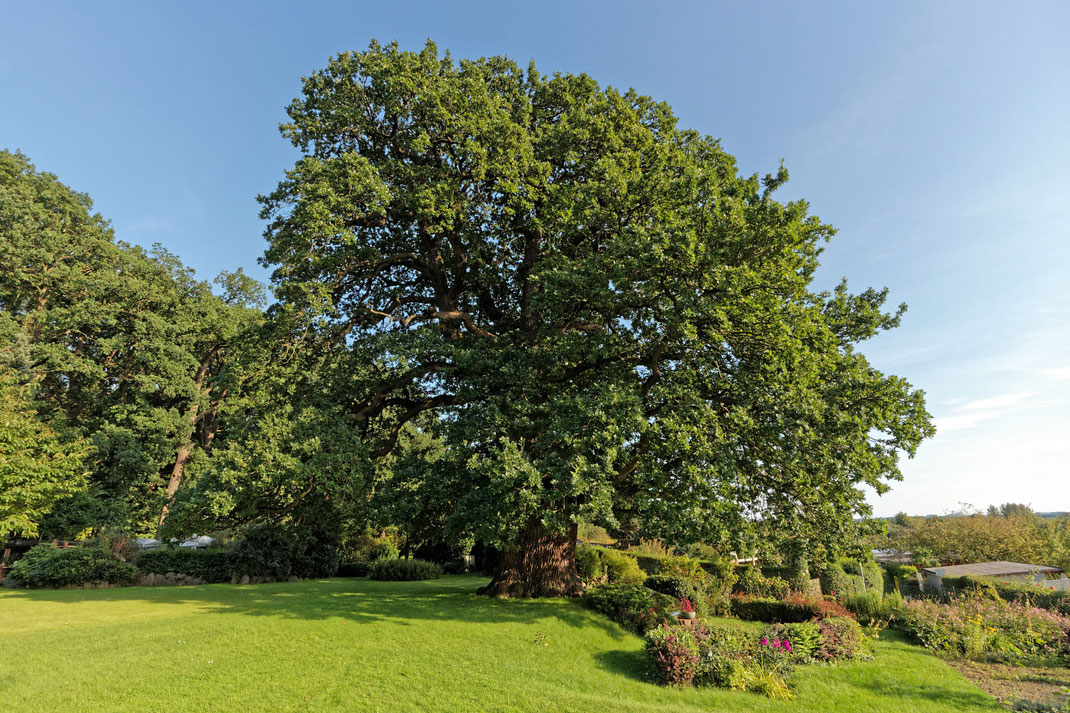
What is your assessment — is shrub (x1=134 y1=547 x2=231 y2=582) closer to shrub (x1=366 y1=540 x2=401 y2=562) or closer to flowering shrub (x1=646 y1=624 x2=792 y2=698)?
shrub (x1=366 y1=540 x2=401 y2=562)

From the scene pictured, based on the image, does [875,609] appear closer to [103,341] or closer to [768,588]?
[768,588]

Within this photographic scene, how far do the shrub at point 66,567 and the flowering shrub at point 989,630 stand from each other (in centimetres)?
3246

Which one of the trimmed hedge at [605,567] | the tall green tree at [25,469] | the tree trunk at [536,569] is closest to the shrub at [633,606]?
the tree trunk at [536,569]

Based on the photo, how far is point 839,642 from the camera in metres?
13.2

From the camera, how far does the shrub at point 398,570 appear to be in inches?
1053

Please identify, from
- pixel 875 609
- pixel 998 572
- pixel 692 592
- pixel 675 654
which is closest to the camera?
pixel 675 654

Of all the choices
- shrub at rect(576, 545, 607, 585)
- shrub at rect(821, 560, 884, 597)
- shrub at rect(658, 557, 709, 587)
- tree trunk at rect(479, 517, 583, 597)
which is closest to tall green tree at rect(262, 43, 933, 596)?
tree trunk at rect(479, 517, 583, 597)

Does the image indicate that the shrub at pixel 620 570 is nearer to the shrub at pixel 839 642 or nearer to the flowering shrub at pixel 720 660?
the shrub at pixel 839 642

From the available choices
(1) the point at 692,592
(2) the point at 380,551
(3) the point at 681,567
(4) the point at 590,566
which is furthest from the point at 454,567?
(1) the point at 692,592

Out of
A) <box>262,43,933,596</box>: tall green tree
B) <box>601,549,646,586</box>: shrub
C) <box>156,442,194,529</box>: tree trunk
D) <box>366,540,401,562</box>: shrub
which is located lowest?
<box>366,540,401,562</box>: shrub

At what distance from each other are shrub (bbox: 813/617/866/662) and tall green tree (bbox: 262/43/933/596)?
330 cm

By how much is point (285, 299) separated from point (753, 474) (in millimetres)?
15009

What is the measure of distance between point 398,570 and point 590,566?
11590 mm

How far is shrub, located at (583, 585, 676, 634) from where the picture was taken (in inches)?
551
